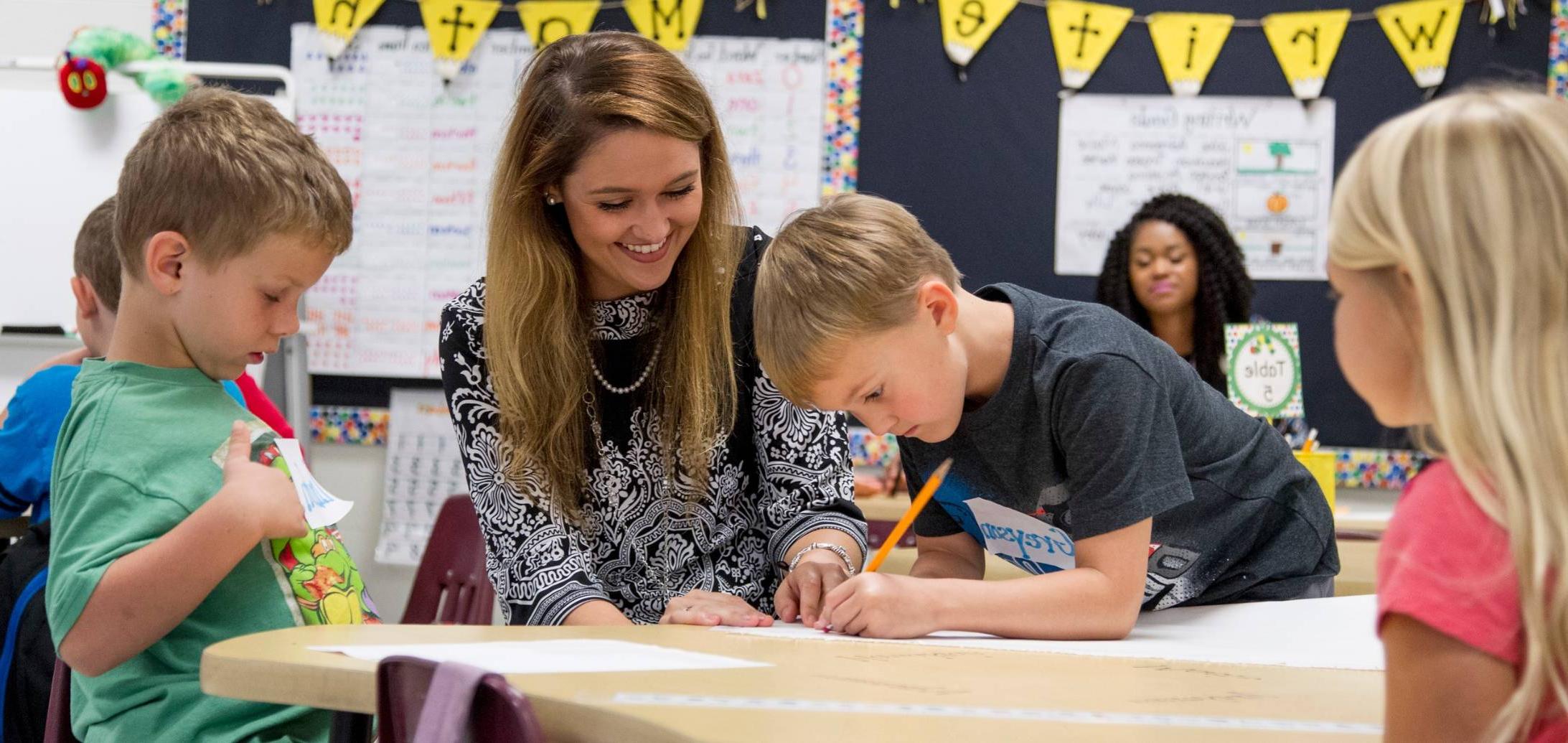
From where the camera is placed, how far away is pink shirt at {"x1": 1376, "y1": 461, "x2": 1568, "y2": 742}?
1.92ft

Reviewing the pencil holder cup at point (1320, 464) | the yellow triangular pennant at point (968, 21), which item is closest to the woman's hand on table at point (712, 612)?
the pencil holder cup at point (1320, 464)

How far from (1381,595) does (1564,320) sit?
16 centimetres

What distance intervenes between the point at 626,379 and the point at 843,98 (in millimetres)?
2400

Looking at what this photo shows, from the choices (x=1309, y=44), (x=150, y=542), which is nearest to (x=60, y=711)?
(x=150, y=542)

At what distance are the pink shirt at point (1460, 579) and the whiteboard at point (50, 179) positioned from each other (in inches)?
137

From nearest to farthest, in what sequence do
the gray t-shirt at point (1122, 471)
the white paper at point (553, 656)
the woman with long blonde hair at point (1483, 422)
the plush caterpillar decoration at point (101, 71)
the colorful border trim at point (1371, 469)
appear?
the woman with long blonde hair at point (1483, 422) → the white paper at point (553, 656) → the gray t-shirt at point (1122, 471) → the plush caterpillar decoration at point (101, 71) → the colorful border trim at point (1371, 469)

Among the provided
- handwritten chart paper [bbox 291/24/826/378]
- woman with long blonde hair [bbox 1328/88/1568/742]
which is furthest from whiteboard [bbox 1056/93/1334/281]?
woman with long blonde hair [bbox 1328/88/1568/742]

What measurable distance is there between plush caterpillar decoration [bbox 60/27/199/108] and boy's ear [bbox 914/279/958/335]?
9.61 ft

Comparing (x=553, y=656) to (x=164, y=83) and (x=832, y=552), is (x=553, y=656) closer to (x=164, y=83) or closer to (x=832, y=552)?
(x=832, y=552)

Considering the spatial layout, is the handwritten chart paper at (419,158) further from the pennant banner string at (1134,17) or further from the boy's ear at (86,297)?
the boy's ear at (86,297)

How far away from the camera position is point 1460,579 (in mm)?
591

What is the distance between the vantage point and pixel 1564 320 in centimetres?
61

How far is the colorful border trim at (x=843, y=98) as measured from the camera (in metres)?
3.68

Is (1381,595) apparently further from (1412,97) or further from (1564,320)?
(1412,97)
